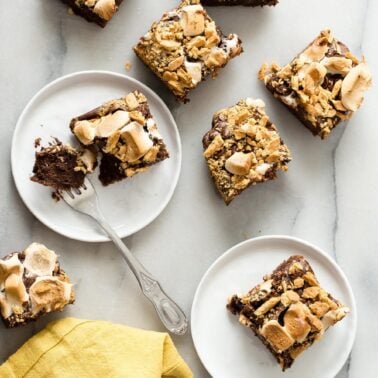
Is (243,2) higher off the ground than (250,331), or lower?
higher

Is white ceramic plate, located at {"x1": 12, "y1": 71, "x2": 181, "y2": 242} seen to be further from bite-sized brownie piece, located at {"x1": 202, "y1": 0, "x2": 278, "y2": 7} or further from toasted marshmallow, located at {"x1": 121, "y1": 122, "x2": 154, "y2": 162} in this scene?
bite-sized brownie piece, located at {"x1": 202, "y1": 0, "x2": 278, "y2": 7}

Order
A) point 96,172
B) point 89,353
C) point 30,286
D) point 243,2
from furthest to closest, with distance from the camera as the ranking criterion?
point 243,2 < point 96,172 < point 89,353 < point 30,286

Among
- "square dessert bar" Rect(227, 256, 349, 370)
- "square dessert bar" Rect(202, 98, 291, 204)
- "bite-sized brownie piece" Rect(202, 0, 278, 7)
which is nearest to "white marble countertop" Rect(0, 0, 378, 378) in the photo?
"bite-sized brownie piece" Rect(202, 0, 278, 7)

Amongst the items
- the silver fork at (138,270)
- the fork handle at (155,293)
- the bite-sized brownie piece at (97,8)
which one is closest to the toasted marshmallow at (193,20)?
the bite-sized brownie piece at (97,8)

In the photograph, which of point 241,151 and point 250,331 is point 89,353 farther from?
point 241,151

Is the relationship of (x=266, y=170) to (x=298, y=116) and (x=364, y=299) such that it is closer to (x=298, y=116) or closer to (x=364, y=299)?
(x=298, y=116)

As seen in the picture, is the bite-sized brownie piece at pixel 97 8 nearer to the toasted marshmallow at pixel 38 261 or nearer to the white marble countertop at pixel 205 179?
the white marble countertop at pixel 205 179

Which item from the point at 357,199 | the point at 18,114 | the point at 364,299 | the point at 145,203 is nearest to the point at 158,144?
the point at 145,203

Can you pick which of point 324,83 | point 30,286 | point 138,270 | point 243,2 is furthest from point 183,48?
point 30,286
